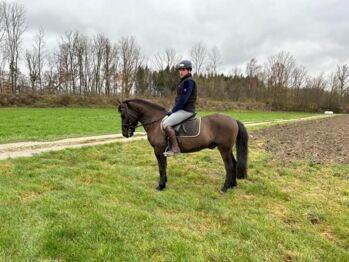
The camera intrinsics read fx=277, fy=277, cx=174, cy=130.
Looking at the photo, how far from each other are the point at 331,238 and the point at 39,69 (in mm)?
63591

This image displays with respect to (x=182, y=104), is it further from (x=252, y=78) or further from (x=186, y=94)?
(x=252, y=78)

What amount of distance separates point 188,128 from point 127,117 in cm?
160

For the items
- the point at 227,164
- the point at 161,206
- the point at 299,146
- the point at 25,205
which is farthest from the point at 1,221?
the point at 299,146

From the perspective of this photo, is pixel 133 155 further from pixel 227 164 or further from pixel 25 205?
pixel 25 205

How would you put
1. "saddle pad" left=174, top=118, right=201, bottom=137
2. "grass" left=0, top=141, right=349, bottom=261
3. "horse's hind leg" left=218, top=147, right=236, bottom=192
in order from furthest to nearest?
"horse's hind leg" left=218, top=147, right=236, bottom=192 → "saddle pad" left=174, top=118, right=201, bottom=137 → "grass" left=0, top=141, right=349, bottom=261

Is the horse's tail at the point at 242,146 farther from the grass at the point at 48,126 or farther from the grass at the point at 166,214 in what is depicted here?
the grass at the point at 48,126

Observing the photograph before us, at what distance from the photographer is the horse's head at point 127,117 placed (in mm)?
7064

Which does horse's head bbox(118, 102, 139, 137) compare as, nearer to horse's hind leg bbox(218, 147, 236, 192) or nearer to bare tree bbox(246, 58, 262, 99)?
horse's hind leg bbox(218, 147, 236, 192)

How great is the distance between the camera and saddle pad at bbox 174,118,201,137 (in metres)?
6.72

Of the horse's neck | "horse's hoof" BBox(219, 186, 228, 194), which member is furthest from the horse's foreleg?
"horse's hoof" BBox(219, 186, 228, 194)

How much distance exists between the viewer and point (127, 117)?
7078mm

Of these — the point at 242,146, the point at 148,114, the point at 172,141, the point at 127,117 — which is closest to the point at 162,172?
the point at 172,141

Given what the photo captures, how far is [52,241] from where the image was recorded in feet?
12.7

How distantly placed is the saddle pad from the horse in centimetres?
10
